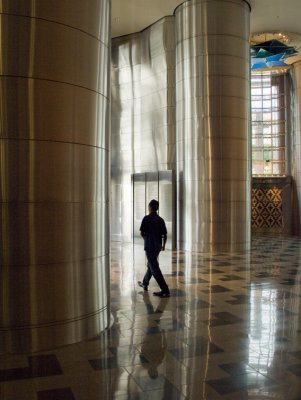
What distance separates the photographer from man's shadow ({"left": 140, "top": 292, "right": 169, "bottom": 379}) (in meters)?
4.53

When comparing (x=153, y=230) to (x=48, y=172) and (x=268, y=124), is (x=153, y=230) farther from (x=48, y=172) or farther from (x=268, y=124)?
(x=268, y=124)

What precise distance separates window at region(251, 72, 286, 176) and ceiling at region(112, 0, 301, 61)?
15.5ft

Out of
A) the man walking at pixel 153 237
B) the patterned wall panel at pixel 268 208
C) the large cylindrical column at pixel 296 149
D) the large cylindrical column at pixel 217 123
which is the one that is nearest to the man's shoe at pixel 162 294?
the man walking at pixel 153 237

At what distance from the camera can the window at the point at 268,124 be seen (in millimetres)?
22641

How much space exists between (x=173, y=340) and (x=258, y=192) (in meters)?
17.8

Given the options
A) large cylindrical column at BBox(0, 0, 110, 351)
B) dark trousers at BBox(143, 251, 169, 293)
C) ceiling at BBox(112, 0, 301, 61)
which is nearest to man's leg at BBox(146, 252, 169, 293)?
dark trousers at BBox(143, 251, 169, 293)

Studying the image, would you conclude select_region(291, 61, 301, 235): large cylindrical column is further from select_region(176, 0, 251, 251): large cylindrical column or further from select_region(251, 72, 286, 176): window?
select_region(176, 0, 251, 251): large cylindrical column

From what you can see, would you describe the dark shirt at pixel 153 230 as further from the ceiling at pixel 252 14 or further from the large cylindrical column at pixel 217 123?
the ceiling at pixel 252 14

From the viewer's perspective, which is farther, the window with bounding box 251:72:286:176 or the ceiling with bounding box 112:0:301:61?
the window with bounding box 251:72:286:176

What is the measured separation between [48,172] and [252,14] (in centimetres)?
1340

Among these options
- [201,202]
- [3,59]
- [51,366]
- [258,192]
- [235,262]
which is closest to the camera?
[51,366]

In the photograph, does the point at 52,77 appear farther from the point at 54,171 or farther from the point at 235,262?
the point at 235,262

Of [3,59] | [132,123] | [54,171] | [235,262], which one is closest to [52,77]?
[3,59]

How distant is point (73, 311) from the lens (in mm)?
5309
